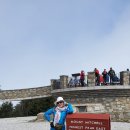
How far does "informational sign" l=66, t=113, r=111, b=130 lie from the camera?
805cm

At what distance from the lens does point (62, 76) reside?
1233 inches

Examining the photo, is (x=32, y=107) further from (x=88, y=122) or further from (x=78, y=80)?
(x=88, y=122)

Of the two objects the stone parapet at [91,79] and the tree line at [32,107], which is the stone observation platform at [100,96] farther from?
the tree line at [32,107]

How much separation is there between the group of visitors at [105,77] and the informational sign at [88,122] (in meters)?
20.3

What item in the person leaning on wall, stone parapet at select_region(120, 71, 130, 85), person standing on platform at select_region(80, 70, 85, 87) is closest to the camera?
the person leaning on wall

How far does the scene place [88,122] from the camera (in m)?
8.21

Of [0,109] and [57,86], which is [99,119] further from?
[0,109]

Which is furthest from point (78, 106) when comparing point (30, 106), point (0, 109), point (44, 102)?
point (0, 109)

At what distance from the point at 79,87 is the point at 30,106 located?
24951mm

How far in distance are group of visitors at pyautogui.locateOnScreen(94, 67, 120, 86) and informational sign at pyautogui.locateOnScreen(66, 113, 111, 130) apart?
66.6 ft

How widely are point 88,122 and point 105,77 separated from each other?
21.0 meters

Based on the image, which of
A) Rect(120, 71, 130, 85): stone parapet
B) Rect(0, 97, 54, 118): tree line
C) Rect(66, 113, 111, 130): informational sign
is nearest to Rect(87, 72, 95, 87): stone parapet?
Rect(120, 71, 130, 85): stone parapet

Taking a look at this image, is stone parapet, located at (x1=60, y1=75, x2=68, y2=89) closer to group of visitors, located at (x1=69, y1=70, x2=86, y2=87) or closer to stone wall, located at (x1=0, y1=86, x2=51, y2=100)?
group of visitors, located at (x1=69, y1=70, x2=86, y2=87)

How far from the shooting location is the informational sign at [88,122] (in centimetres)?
805
